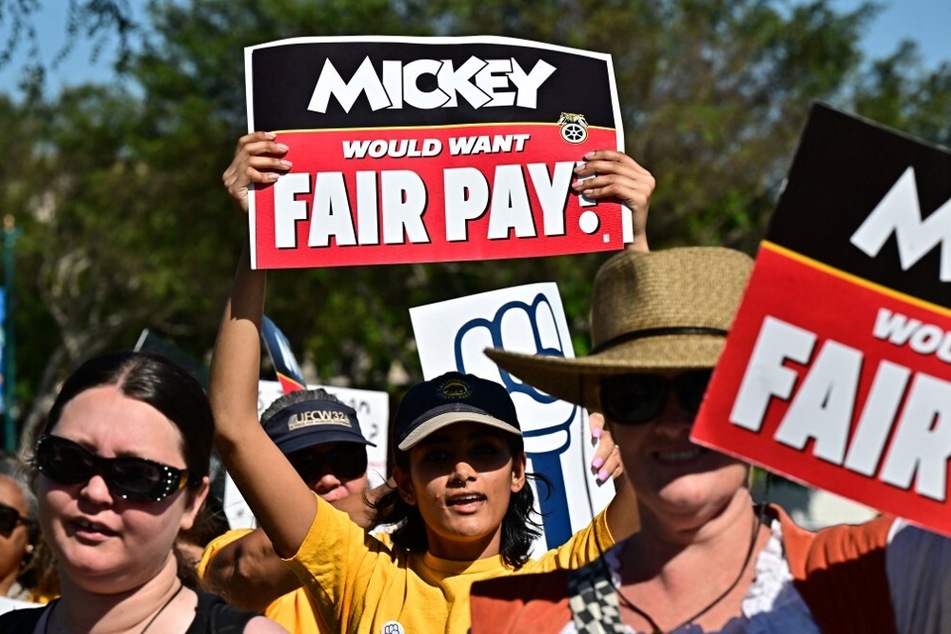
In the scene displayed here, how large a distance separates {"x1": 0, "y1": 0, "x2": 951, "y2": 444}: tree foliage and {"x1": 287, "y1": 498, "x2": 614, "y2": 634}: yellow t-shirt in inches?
572

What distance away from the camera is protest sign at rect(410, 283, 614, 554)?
16.8 feet

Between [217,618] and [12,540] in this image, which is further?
[12,540]

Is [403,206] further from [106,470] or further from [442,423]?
[106,470]

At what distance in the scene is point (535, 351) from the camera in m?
5.55

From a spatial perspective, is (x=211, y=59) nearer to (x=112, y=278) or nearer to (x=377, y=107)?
(x=112, y=278)

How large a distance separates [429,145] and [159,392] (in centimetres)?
144

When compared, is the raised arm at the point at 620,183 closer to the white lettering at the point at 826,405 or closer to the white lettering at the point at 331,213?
the white lettering at the point at 331,213

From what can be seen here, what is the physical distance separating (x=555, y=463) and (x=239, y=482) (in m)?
1.84

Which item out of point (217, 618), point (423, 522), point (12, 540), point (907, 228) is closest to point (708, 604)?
point (907, 228)

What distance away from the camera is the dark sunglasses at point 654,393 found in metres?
2.57

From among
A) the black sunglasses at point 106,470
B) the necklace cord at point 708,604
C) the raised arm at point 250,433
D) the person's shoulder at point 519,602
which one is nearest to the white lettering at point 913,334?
the necklace cord at point 708,604

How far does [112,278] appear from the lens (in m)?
34.0

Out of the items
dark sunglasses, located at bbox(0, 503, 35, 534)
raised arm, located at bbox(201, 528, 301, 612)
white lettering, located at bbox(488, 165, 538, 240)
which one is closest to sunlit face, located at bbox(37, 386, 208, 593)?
raised arm, located at bbox(201, 528, 301, 612)

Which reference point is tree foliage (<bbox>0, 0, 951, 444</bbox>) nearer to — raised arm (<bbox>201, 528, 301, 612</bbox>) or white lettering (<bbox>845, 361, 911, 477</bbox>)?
raised arm (<bbox>201, 528, 301, 612</bbox>)
